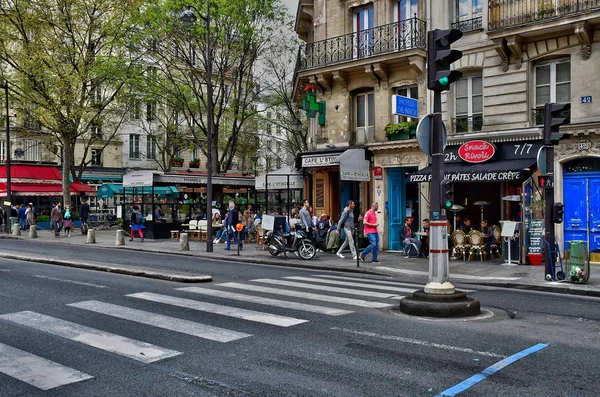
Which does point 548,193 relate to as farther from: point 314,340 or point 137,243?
point 137,243

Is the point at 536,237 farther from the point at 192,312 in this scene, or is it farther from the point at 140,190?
the point at 140,190

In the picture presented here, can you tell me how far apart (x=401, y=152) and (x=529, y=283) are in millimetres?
8614

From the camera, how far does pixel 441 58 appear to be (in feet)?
27.3

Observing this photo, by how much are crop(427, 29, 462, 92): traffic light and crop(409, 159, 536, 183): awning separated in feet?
28.3

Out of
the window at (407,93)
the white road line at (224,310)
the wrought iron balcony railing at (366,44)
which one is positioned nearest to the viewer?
the white road line at (224,310)

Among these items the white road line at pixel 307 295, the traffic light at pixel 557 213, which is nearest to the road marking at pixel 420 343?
the white road line at pixel 307 295

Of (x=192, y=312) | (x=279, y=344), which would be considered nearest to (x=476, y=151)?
(x=192, y=312)

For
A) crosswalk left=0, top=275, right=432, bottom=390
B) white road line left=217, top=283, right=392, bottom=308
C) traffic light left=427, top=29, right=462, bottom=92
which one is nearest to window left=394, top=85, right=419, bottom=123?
crosswalk left=0, top=275, right=432, bottom=390

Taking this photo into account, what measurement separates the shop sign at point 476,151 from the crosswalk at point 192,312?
730cm

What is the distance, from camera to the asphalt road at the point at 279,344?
4.99 meters

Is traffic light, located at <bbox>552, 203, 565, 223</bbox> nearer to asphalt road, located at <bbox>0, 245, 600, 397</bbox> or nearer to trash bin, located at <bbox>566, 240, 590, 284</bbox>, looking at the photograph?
trash bin, located at <bbox>566, 240, 590, 284</bbox>

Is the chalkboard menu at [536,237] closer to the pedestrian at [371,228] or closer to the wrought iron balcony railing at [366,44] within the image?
the pedestrian at [371,228]

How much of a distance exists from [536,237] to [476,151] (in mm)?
3386

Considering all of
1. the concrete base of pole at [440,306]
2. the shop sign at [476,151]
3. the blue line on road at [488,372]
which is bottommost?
the blue line on road at [488,372]
